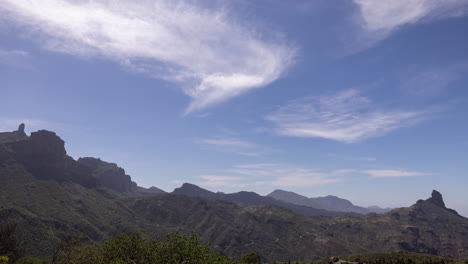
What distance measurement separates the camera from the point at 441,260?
146875mm

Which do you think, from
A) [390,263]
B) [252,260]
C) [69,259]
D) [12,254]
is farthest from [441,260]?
[12,254]

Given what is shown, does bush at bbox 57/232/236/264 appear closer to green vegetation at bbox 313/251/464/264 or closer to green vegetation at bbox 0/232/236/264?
green vegetation at bbox 0/232/236/264

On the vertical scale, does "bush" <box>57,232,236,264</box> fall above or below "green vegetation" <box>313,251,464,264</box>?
above

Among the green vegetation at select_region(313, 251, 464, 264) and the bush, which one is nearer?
the bush

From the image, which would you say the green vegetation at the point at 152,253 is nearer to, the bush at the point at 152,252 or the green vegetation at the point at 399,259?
the bush at the point at 152,252

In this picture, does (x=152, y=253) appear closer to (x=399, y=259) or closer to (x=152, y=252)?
(x=152, y=252)

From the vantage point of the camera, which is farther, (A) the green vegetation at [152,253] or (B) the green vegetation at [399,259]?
(B) the green vegetation at [399,259]

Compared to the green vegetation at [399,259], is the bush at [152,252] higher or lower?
higher

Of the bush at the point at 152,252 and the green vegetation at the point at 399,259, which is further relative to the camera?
the green vegetation at the point at 399,259

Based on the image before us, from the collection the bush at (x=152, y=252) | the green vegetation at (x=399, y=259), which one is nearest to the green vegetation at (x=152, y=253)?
the bush at (x=152, y=252)

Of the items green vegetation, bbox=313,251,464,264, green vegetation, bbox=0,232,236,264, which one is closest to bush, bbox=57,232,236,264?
green vegetation, bbox=0,232,236,264

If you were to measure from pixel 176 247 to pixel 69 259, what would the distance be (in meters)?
26.8

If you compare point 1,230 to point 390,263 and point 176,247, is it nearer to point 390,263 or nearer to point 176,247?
point 176,247

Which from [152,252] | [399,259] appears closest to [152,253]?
[152,252]
